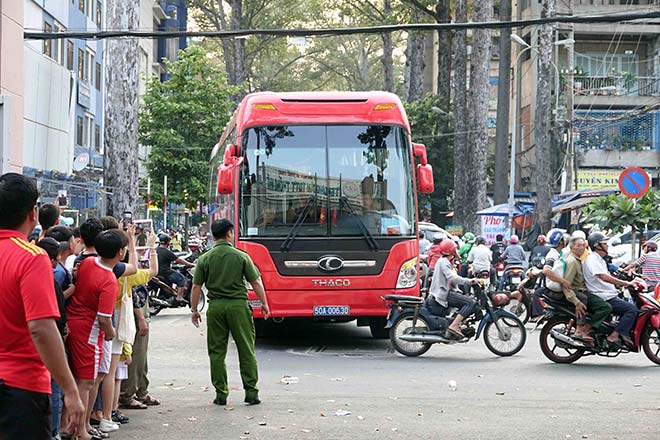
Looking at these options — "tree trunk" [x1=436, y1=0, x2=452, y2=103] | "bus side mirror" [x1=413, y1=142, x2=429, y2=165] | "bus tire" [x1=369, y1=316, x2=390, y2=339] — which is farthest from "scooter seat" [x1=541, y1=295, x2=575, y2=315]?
"tree trunk" [x1=436, y1=0, x2=452, y2=103]

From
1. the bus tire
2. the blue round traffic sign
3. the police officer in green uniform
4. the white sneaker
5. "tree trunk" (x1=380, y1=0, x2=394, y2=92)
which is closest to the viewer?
the white sneaker

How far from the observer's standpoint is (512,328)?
608 inches

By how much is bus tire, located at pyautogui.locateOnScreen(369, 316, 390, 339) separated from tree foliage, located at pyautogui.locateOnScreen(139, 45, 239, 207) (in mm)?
26417

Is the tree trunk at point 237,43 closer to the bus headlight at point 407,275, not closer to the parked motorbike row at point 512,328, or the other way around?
the bus headlight at point 407,275

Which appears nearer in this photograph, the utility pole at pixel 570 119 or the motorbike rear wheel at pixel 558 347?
the motorbike rear wheel at pixel 558 347

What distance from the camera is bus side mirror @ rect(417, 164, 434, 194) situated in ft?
50.7

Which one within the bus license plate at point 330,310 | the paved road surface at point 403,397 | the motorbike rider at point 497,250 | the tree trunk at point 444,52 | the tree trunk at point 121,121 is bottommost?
the paved road surface at point 403,397

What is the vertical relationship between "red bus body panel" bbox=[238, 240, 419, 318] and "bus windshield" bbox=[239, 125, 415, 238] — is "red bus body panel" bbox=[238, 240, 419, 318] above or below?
below

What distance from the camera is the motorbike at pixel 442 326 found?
50.1ft

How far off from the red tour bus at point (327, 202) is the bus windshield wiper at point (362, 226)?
1 centimetres

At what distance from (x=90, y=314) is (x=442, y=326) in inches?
311

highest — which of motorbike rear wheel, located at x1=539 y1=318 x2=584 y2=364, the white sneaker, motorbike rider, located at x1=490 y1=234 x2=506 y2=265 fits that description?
motorbike rider, located at x1=490 y1=234 x2=506 y2=265

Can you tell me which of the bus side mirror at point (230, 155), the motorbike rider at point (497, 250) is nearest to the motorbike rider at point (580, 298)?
the bus side mirror at point (230, 155)

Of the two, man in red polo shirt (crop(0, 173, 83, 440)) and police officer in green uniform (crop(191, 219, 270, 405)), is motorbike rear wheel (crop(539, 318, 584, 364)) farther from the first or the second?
man in red polo shirt (crop(0, 173, 83, 440))
